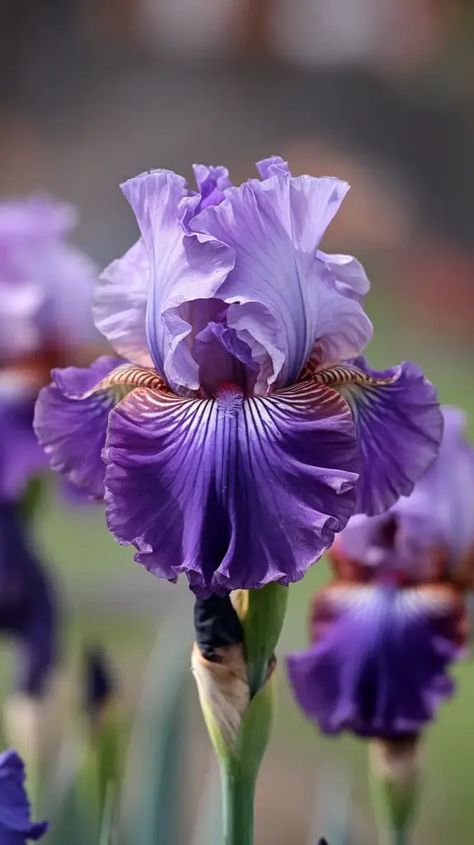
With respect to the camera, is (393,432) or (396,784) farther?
(396,784)

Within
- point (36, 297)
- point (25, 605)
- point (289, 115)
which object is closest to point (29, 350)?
point (36, 297)

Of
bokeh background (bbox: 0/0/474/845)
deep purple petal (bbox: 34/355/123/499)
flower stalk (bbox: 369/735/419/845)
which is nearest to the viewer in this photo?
deep purple petal (bbox: 34/355/123/499)

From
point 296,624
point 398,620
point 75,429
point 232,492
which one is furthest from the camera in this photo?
point 296,624

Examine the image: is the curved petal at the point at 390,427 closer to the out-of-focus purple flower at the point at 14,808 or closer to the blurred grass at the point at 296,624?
the out-of-focus purple flower at the point at 14,808

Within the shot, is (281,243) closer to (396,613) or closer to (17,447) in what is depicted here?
(396,613)

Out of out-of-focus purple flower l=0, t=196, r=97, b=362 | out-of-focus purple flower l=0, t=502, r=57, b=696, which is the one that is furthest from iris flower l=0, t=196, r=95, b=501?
out-of-focus purple flower l=0, t=502, r=57, b=696

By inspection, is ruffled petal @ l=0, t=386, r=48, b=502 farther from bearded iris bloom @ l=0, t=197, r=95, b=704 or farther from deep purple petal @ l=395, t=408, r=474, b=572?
deep purple petal @ l=395, t=408, r=474, b=572
